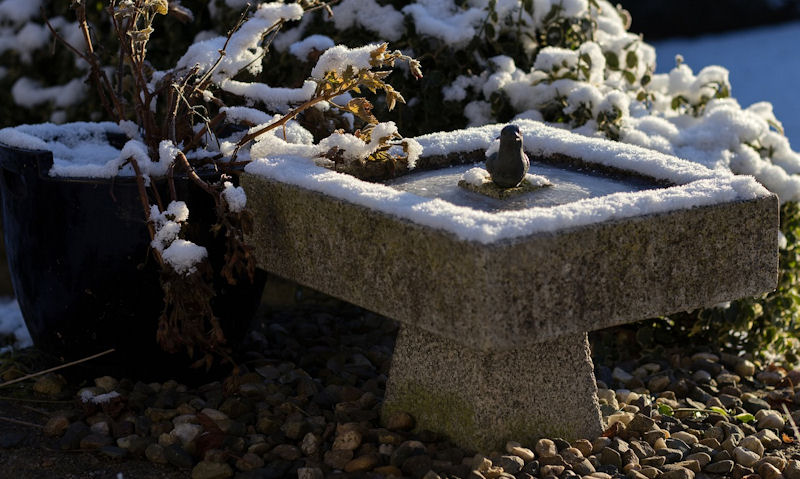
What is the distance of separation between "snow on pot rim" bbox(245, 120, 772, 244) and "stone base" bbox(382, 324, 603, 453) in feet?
1.30

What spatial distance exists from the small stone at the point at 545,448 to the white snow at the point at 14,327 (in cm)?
175

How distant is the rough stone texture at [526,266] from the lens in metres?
2.13

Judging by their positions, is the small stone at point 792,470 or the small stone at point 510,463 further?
the small stone at point 792,470

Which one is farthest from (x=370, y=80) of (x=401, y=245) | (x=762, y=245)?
(x=762, y=245)

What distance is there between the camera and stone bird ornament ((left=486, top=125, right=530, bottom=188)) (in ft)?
8.27

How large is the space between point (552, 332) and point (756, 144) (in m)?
1.74

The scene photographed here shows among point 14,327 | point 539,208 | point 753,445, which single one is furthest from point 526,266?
point 14,327

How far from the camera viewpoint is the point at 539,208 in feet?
7.48

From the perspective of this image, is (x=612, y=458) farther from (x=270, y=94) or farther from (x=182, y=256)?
(x=270, y=94)

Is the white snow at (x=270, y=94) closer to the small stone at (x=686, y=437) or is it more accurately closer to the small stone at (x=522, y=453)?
the small stone at (x=522, y=453)

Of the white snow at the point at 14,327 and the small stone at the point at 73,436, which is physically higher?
the white snow at the point at 14,327

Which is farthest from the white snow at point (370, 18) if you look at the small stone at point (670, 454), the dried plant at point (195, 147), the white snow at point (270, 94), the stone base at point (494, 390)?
the small stone at point (670, 454)

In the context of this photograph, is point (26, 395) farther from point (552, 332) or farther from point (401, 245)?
point (552, 332)

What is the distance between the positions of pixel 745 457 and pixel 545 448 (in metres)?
0.52
